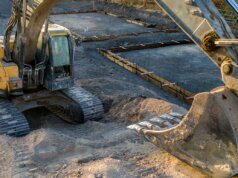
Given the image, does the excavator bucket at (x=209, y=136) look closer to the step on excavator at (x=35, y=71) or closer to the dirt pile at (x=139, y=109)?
the dirt pile at (x=139, y=109)

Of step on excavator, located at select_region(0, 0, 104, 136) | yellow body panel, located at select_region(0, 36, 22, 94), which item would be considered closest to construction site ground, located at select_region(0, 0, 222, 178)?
step on excavator, located at select_region(0, 0, 104, 136)

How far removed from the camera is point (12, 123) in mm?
7383

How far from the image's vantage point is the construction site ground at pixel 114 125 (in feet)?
20.0

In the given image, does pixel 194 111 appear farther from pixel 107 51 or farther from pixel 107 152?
pixel 107 51

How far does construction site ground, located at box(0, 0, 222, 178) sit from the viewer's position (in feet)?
20.0

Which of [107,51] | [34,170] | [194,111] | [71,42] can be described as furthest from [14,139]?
[107,51]

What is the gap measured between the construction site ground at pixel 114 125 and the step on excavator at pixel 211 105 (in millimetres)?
569

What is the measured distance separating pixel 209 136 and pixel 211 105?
432 millimetres

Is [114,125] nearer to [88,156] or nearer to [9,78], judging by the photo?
[88,156]

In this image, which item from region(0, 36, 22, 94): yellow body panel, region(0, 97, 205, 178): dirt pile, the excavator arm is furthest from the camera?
region(0, 36, 22, 94): yellow body panel

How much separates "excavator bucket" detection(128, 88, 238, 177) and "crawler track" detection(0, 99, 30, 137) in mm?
2691

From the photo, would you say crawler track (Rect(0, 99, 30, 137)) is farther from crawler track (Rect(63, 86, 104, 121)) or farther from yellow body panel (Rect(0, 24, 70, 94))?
crawler track (Rect(63, 86, 104, 121))

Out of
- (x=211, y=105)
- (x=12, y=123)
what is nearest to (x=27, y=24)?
(x=12, y=123)

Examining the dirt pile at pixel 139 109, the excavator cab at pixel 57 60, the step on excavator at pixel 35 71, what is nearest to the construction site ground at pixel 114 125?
the dirt pile at pixel 139 109
